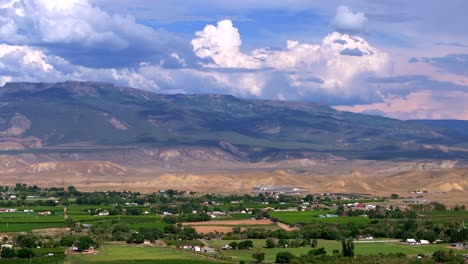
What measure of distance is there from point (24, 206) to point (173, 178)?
47717 millimetres

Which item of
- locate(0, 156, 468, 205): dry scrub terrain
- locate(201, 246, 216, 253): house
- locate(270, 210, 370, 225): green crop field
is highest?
locate(0, 156, 468, 205): dry scrub terrain

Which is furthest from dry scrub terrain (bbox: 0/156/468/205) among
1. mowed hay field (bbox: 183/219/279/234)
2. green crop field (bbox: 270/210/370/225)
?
mowed hay field (bbox: 183/219/279/234)

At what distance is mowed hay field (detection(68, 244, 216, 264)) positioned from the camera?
211 feet

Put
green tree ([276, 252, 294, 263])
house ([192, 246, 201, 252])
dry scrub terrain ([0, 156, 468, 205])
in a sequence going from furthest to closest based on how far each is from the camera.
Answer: dry scrub terrain ([0, 156, 468, 205]), house ([192, 246, 201, 252]), green tree ([276, 252, 294, 263])

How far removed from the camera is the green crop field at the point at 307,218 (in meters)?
92.4

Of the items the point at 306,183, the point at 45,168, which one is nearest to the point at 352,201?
the point at 306,183

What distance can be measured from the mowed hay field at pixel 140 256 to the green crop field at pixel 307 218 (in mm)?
22372

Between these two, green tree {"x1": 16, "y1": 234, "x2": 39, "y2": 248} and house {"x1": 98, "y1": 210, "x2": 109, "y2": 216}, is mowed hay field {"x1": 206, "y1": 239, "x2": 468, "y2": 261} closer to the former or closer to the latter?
green tree {"x1": 16, "y1": 234, "x2": 39, "y2": 248}

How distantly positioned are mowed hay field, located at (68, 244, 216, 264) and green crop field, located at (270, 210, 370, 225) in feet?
73.4

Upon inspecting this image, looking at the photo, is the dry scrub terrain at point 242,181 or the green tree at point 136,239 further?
the dry scrub terrain at point 242,181

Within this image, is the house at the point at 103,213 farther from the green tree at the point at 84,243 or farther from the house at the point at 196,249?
the house at the point at 196,249

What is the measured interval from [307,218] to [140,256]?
30881mm

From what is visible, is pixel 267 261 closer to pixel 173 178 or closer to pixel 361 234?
pixel 361 234

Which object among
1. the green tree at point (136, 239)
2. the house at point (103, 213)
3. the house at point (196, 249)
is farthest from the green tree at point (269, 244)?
the house at point (103, 213)
